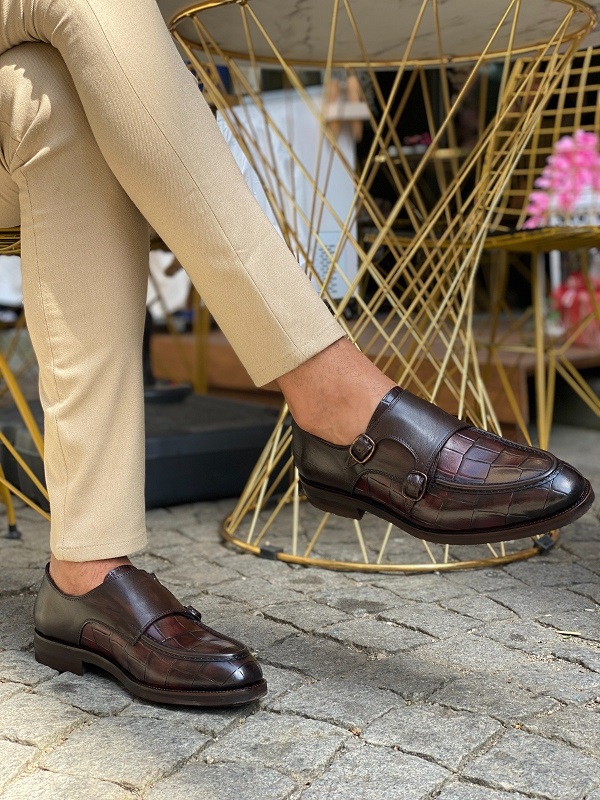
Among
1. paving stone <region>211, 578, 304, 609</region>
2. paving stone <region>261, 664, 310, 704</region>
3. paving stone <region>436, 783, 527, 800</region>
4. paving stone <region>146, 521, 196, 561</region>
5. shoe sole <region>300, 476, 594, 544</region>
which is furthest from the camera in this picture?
paving stone <region>146, 521, 196, 561</region>

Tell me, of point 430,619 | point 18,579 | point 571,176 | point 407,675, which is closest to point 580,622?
point 430,619

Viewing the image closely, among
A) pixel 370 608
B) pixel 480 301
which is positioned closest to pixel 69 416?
pixel 370 608

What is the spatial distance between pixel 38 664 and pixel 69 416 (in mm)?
339

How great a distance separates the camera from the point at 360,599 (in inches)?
57.1

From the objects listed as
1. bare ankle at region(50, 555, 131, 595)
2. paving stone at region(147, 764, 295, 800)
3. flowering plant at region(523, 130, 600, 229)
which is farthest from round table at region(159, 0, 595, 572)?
flowering plant at region(523, 130, 600, 229)

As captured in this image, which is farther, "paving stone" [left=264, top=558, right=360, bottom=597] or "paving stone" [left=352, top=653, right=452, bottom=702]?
"paving stone" [left=264, top=558, right=360, bottom=597]

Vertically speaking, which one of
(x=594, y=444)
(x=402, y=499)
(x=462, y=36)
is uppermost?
(x=462, y=36)

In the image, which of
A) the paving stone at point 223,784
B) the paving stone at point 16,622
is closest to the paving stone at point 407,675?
the paving stone at point 223,784

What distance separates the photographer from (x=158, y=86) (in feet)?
3.29

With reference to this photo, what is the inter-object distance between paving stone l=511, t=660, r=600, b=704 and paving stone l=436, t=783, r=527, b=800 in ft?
0.73

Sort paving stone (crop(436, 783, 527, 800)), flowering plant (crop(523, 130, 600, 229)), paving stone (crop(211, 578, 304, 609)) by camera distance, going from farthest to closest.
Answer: flowering plant (crop(523, 130, 600, 229)), paving stone (crop(211, 578, 304, 609)), paving stone (crop(436, 783, 527, 800))

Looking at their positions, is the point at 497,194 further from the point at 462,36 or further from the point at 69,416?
the point at 69,416

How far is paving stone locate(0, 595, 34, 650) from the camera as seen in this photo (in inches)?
50.8

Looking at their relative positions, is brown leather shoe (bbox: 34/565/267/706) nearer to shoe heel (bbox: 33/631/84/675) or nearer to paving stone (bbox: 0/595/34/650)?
shoe heel (bbox: 33/631/84/675)
